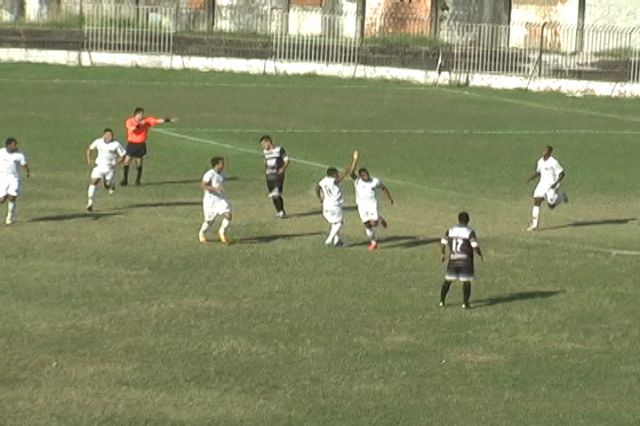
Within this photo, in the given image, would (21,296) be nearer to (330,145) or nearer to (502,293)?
(502,293)

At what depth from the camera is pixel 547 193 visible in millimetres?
33594

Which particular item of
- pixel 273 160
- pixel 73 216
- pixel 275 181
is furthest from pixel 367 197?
pixel 73 216

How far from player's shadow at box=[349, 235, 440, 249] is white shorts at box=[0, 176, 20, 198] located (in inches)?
247

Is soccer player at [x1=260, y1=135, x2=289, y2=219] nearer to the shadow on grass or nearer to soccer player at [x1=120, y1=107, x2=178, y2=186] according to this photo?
the shadow on grass

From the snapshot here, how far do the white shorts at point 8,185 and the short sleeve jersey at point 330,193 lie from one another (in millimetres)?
5754

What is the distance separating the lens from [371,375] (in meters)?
22.7

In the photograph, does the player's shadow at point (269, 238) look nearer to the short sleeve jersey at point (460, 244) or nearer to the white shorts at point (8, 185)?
the white shorts at point (8, 185)

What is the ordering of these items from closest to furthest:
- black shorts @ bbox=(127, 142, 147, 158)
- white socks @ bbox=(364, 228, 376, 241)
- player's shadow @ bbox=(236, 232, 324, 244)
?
1. white socks @ bbox=(364, 228, 376, 241)
2. player's shadow @ bbox=(236, 232, 324, 244)
3. black shorts @ bbox=(127, 142, 147, 158)

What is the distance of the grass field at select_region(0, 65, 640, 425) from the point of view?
21.6 m

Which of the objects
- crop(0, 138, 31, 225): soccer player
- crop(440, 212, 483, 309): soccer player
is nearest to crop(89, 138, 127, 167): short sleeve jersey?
crop(0, 138, 31, 225): soccer player

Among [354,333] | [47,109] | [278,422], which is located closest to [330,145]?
[47,109]

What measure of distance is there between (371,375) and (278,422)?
2.42 m

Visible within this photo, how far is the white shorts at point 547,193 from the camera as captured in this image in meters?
33.5

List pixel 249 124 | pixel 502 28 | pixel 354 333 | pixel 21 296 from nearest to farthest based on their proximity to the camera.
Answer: pixel 354 333
pixel 21 296
pixel 249 124
pixel 502 28
